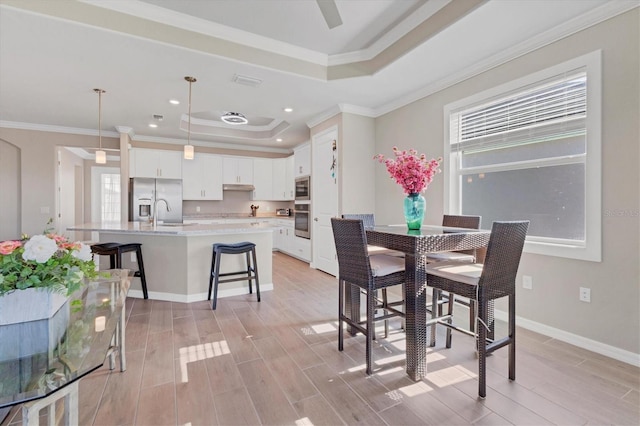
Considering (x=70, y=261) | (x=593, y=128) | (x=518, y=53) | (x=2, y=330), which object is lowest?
(x=2, y=330)

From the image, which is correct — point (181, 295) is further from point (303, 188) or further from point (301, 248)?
point (303, 188)

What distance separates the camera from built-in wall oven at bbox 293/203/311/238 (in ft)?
18.3

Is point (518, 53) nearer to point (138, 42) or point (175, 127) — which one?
point (138, 42)

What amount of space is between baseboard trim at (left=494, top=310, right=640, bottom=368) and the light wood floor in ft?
0.26

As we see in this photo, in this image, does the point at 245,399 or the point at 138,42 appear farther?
the point at 138,42

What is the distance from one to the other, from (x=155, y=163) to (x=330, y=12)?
4.93 metres

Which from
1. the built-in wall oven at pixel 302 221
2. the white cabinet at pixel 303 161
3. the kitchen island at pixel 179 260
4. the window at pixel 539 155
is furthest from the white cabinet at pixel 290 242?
the window at pixel 539 155

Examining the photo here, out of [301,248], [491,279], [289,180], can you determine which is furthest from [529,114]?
[289,180]

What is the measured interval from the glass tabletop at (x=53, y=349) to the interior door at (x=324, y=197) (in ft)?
11.0

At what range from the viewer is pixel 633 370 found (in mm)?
2002

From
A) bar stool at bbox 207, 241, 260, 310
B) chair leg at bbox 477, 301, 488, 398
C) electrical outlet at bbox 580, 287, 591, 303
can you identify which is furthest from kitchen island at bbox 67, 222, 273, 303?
electrical outlet at bbox 580, 287, 591, 303

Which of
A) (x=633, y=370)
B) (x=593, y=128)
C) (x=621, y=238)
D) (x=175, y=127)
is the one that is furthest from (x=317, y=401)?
(x=175, y=127)

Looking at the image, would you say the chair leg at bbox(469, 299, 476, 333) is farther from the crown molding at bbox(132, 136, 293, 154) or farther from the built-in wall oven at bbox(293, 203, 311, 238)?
the crown molding at bbox(132, 136, 293, 154)

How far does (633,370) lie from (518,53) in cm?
267
